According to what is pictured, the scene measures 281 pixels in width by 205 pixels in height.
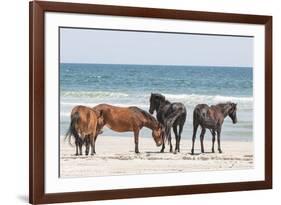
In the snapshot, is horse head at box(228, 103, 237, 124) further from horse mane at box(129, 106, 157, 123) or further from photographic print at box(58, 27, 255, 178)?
horse mane at box(129, 106, 157, 123)

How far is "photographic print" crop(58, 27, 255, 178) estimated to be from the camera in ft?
4.48

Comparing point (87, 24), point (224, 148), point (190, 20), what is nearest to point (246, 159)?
point (224, 148)

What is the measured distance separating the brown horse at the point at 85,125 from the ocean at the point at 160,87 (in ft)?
0.04

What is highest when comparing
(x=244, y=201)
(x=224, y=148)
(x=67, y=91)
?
(x=67, y=91)

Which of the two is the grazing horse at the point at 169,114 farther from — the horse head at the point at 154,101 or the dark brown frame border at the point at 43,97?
the dark brown frame border at the point at 43,97

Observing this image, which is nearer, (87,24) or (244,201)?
(87,24)

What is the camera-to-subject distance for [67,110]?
135cm

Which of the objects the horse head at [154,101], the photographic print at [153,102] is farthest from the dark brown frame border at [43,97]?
the horse head at [154,101]

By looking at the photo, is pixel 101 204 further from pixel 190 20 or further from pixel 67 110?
pixel 190 20

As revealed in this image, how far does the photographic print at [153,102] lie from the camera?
136cm

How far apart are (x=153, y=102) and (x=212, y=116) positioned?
14 centimetres

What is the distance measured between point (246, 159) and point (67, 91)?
1.34 ft

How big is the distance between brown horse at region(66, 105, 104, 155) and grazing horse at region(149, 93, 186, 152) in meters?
0.11

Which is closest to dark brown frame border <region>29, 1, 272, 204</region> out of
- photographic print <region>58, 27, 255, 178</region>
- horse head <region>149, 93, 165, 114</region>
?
photographic print <region>58, 27, 255, 178</region>
